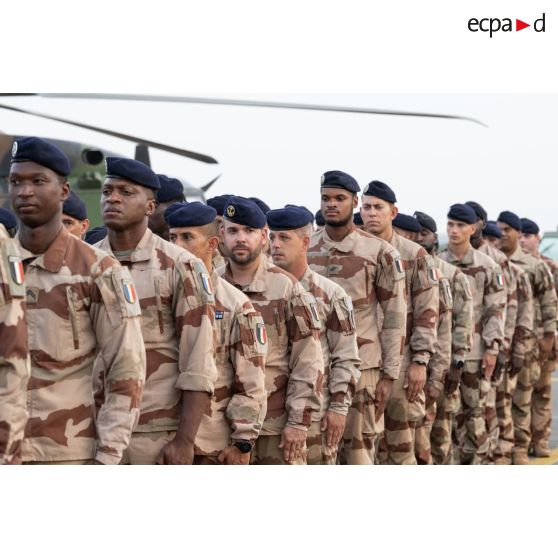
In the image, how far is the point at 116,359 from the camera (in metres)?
4.73

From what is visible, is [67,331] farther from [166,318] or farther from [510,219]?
[510,219]

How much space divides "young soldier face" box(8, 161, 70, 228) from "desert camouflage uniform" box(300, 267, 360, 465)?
2.71m

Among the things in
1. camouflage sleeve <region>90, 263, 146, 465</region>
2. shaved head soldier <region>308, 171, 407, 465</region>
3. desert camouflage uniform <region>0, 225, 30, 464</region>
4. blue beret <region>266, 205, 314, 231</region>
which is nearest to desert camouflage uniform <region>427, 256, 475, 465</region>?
shaved head soldier <region>308, 171, 407, 465</region>

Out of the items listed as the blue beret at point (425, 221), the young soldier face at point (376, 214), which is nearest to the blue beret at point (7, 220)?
the young soldier face at point (376, 214)

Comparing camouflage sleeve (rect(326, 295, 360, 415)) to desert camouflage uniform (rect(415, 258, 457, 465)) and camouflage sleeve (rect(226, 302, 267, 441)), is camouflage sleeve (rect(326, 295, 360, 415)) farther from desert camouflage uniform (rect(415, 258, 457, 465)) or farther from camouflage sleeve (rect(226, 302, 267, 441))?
desert camouflage uniform (rect(415, 258, 457, 465))

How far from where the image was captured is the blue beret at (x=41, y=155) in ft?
15.8

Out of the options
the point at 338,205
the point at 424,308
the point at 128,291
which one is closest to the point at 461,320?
the point at 424,308

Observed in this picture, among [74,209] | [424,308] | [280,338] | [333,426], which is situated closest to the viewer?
[280,338]

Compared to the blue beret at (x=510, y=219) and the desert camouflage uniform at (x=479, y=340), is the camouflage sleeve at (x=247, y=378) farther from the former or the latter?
the blue beret at (x=510, y=219)

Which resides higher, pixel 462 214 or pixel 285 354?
pixel 462 214

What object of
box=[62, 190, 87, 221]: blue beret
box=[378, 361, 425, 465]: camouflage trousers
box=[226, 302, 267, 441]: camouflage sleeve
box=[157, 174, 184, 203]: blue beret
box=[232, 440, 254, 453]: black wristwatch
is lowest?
box=[378, 361, 425, 465]: camouflage trousers

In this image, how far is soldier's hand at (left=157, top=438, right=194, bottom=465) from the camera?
17.8 ft

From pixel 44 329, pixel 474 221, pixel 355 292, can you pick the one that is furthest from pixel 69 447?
pixel 474 221

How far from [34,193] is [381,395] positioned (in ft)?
13.5
